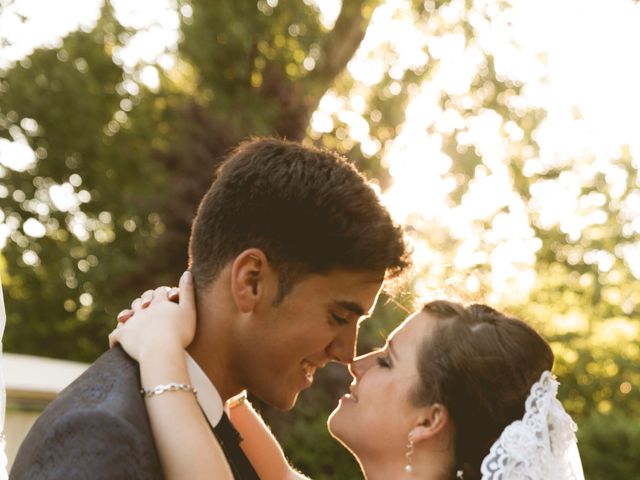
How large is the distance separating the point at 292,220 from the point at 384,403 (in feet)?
2.35

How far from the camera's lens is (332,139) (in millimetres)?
14148

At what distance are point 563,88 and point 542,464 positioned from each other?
10472 millimetres

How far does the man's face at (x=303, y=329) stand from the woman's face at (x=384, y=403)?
234 millimetres

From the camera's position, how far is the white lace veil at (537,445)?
313 centimetres

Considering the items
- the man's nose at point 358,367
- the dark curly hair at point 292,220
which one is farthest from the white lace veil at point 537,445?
the dark curly hair at point 292,220

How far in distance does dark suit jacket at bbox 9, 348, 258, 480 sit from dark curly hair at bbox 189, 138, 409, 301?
0.60 metres

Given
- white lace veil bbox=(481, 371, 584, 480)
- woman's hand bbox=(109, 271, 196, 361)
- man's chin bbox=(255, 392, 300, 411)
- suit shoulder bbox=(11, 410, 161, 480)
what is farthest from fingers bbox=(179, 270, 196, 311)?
white lace veil bbox=(481, 371, 584, 480)

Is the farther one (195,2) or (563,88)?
(195,2)

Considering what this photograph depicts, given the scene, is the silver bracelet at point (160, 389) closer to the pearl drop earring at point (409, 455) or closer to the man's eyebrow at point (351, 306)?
the man's eyebrow at point (351, 306)

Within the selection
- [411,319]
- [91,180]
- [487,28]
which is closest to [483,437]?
[411,319]

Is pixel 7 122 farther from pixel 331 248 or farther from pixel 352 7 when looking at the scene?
pixel 331 248

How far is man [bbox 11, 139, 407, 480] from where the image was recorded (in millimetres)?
2916

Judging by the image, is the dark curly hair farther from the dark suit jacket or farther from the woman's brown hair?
the dark suit jacket

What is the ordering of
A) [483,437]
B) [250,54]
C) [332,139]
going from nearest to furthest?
1. [483,437]
2. [332,139]
3. [250,54]
